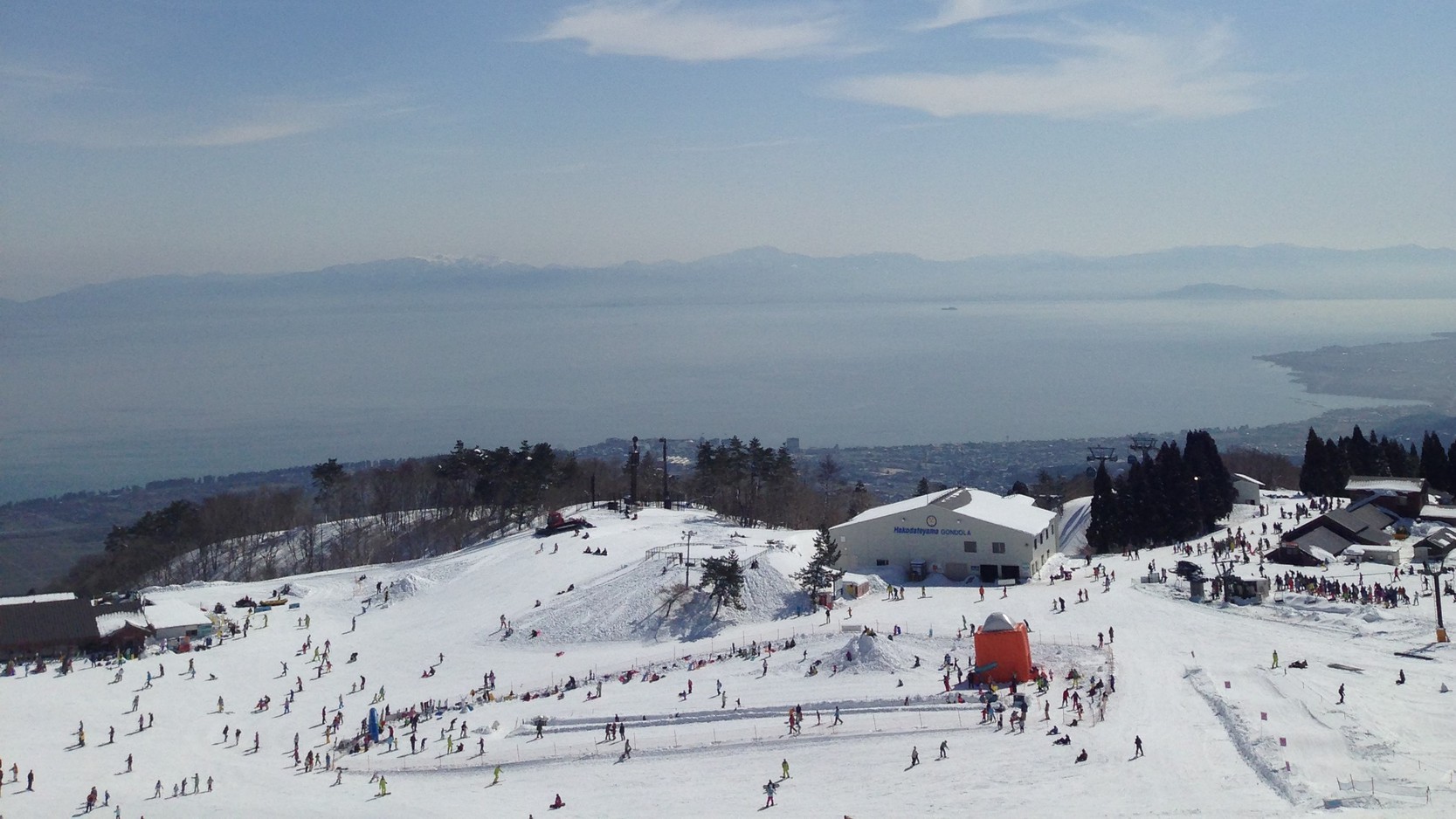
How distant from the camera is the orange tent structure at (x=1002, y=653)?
91.4 ft

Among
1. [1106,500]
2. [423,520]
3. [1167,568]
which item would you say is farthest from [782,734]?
[423,520]

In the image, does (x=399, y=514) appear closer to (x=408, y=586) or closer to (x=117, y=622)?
(x=408, y=586)

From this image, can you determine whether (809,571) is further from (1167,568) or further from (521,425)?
(521,425)

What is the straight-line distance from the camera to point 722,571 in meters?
38.0

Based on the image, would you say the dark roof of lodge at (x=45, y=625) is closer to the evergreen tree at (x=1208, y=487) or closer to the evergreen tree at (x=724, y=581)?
the evergreen tree at (x=724, y=581)

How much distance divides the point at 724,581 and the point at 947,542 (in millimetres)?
9875

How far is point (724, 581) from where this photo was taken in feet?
124

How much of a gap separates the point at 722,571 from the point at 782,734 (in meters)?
12.4

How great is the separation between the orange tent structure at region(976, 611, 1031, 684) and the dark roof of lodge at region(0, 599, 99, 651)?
94.9 ft

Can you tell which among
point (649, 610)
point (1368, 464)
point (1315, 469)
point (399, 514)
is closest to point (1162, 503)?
point (1315, 469)

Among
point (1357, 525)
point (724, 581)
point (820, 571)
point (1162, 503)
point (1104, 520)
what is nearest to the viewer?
point (724, 581)

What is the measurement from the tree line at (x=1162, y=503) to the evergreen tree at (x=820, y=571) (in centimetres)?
1849

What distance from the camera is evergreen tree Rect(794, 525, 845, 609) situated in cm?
3853

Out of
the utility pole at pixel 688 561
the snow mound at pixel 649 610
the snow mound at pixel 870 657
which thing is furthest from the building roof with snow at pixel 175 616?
the snow mound at pixel 870 657
